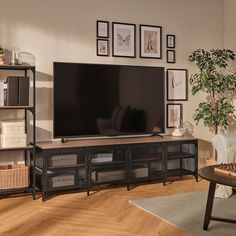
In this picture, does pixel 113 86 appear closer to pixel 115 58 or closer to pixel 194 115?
pixel 115 58

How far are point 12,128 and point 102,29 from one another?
182 centimetres

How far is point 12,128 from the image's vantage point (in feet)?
14.0

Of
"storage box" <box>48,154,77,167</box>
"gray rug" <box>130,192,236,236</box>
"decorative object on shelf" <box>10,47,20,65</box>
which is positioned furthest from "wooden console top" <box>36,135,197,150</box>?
"decorative object on shelf" <box>10,47,20,65</box>

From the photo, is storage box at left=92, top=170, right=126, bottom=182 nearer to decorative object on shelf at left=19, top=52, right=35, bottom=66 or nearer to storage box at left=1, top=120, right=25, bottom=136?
storage box at left=1, top=120, right=25, bottom=136

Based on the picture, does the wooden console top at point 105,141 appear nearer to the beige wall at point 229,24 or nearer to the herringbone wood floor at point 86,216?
the herringbone wood floor at point 86,216

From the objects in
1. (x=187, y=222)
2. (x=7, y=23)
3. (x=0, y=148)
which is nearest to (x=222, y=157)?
(x=187, y=222)

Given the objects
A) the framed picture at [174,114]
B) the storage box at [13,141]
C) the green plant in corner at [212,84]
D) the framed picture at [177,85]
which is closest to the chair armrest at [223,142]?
the green plant in corner at [212,84]

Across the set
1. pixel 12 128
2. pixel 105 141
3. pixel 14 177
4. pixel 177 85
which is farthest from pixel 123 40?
pixel 14 177

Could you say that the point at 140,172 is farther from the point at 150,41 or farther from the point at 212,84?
the point at 150,41

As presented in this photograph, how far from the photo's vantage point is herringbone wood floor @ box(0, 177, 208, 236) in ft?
10.7

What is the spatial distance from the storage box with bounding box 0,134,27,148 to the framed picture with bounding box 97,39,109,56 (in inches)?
61.5

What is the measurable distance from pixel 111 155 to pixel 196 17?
258 cm

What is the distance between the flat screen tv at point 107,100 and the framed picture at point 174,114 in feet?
0.64

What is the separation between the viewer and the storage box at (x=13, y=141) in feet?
13.9
